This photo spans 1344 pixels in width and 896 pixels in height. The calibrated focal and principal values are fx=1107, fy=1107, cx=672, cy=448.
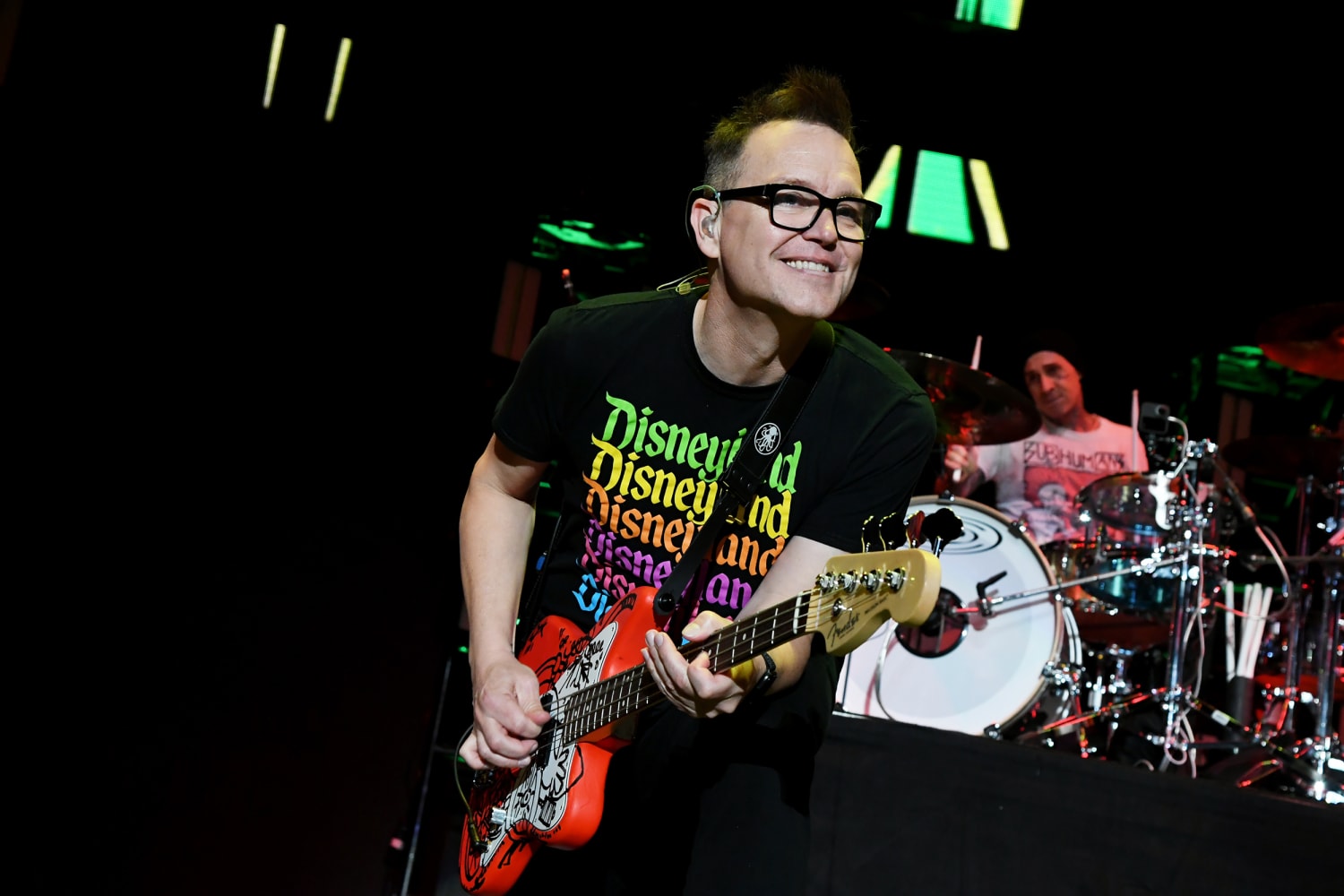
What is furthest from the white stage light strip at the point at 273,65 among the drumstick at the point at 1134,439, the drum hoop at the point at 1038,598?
the drumstick at the point at 1134,439

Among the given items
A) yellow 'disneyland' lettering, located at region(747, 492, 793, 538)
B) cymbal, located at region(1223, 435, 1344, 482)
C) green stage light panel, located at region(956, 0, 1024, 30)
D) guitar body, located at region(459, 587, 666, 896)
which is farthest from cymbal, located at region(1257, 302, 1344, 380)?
guitar body, located at region(459, 587, 666, 896)

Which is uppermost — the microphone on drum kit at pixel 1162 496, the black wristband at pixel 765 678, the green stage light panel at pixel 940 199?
the green stage light panel at pixel 940 199

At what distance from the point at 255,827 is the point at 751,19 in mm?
4646

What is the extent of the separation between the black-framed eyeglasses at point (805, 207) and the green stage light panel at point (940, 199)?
218 inches

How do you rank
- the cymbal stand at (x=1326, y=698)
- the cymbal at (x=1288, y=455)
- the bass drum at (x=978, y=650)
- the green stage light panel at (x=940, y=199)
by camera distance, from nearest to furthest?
the cymbal stand at (x=1326, y=698) → the bass drum at (x=978, y=650) → the cymbal at (x=1288, y=455) → the green stage light panel at (x=940, y=199)

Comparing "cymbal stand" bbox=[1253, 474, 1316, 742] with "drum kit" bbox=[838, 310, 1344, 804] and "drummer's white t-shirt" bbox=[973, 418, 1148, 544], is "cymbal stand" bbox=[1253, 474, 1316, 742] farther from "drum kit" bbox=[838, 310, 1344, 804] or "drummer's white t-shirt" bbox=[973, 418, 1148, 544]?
"drummer's white t-shirt" bbox=[973, 418, 1148, 544]

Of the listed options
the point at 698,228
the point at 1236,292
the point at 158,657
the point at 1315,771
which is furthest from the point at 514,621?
the point at 1236,292

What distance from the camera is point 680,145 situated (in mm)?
6387

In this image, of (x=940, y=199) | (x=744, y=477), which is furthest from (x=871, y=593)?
(x=940, y=199)

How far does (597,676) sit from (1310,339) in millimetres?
4573

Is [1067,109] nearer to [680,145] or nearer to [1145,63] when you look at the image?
[1145,63]

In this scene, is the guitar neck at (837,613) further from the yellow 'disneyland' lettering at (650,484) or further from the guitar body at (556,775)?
the yellow 'disneyland' lettering at (650,484)

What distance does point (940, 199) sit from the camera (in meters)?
7.55

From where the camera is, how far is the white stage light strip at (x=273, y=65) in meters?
4.61
